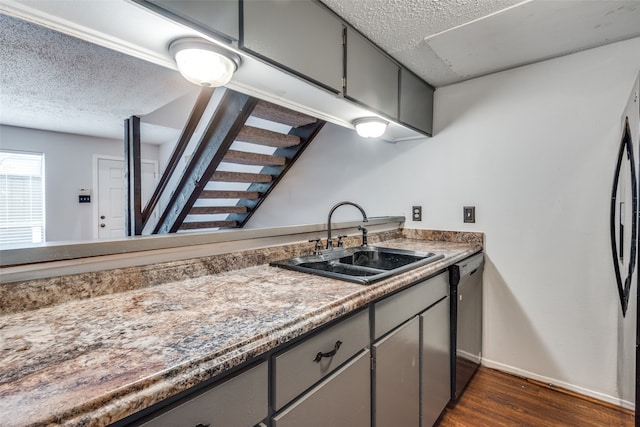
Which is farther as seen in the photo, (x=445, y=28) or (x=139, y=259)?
(x=445, y=28)

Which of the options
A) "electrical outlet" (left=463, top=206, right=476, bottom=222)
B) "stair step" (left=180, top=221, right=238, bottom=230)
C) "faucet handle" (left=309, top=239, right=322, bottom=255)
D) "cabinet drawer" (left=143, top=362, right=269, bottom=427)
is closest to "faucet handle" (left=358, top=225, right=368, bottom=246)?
"faucet handle" (left=309, top=239, right=322, bottom=255)

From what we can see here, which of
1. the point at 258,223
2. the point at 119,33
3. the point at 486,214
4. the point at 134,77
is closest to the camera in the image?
the point at 119,33

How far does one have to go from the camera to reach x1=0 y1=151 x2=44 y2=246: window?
4.09 metres

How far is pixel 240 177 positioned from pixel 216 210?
1.90ft

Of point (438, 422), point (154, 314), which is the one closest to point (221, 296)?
point (154, 314)

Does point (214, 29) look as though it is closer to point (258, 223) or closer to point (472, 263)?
point (472, 263)

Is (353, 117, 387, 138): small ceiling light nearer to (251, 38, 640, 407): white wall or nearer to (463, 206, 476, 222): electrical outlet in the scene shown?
(251, 38, 640, 407): white wall

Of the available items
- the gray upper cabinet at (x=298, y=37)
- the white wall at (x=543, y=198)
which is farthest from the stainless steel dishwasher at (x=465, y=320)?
the gray upper cabinet at (x=298, y=37)

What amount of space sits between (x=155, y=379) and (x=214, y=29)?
96 centimetres

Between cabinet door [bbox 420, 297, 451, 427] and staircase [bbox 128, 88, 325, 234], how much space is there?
5.89 ft

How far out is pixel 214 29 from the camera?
37.9 inches

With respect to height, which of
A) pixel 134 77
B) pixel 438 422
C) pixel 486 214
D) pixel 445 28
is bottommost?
pixel 438 422

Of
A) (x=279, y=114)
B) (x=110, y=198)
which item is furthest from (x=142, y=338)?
(x=110, y=198)

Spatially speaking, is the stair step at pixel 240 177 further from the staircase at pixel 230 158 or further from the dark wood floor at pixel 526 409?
the dark wood floor at pixel 526 409
